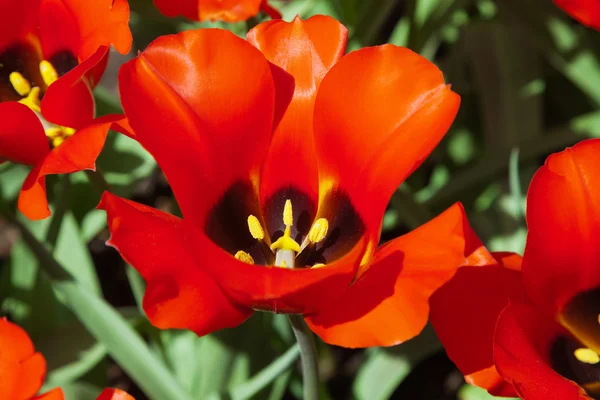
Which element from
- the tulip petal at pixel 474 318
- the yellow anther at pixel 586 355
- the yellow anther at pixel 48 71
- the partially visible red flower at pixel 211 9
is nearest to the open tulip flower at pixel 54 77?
the yellow anther at pixel 48 71

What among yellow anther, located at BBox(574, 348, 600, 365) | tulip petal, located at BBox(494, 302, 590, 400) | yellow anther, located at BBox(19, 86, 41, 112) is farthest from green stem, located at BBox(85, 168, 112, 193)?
yellow anther, located at BBox(574, 348, 600, 365)

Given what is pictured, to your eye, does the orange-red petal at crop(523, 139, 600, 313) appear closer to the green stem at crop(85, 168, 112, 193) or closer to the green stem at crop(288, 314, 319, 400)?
the green stem at crop(288, 314, 319, 400)

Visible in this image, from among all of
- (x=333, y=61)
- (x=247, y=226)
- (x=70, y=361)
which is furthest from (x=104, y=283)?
(x=333, y=61)

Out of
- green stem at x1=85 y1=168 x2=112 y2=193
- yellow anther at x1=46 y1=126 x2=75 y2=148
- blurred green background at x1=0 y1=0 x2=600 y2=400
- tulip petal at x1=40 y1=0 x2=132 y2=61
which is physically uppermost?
tulip petal at x1=40 y1=0 x2=132 y2=61

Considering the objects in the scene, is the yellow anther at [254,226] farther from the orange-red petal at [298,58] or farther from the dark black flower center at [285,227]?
the orange-red petal at [298,58]

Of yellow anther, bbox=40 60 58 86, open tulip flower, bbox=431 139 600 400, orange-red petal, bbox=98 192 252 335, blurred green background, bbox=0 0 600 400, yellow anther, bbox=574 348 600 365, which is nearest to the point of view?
orange-red petal, bbox=98 192 252 335

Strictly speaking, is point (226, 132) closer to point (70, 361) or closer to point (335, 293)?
point (335, 293)
